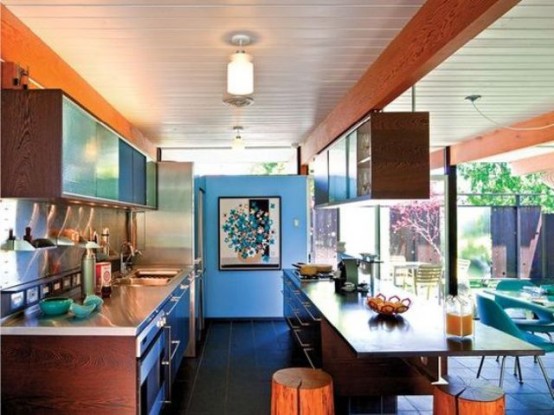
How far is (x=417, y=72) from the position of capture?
8.11 feet

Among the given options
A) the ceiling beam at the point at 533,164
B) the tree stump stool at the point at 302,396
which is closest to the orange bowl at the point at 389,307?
the tree stump stool at the point at 302,396

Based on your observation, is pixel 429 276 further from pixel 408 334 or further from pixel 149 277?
pixel 408 334

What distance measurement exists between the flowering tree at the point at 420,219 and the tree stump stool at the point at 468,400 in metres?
4.44

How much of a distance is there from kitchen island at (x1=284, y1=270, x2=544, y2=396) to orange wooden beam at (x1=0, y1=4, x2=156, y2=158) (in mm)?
2237

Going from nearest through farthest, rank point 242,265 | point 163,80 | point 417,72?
point 417,72 → point 163,80 → point 242,265

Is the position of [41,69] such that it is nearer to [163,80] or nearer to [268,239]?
[163,80]

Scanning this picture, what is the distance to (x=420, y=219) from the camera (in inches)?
262

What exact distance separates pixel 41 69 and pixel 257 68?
4.49 ft

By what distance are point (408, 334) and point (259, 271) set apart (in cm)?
430

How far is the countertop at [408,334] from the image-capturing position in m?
2.03

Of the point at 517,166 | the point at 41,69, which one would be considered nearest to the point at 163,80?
the point at 41,69

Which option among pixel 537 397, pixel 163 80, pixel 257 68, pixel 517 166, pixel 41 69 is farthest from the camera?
pixel 517 166

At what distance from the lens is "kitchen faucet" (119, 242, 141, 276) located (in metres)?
4.51

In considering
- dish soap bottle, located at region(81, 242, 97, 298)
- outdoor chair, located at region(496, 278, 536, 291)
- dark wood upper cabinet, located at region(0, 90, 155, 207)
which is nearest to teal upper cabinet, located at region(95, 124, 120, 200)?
dish soap bottle, located at region(81, 242, 97, 298)
